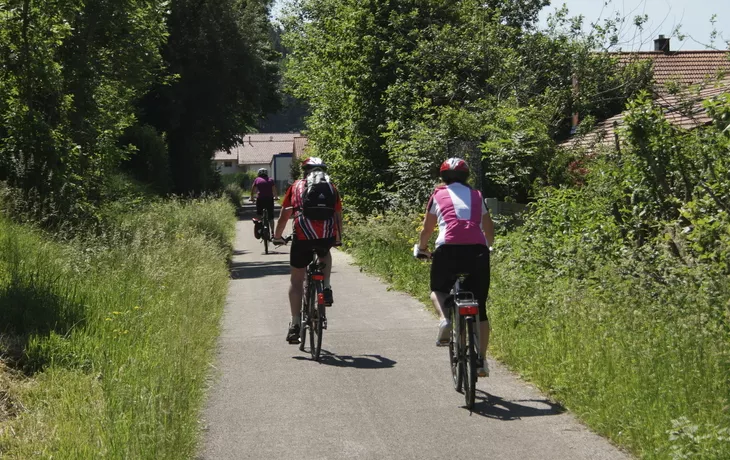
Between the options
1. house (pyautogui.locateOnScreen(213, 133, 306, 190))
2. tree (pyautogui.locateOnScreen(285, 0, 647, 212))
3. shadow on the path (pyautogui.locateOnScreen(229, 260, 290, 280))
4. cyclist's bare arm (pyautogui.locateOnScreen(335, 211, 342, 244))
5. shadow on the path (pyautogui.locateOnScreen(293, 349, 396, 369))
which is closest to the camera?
shadow on the path (pyautogui.locateOnScreen(293, 349, 396, 369))

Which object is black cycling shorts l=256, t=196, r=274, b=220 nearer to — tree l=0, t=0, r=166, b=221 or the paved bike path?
tree l=0, t=0, r=166, b=221

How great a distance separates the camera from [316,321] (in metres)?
9.45

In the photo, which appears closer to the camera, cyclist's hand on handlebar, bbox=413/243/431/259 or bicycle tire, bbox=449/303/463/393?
bicycle tire, bbox=449/303/463/393

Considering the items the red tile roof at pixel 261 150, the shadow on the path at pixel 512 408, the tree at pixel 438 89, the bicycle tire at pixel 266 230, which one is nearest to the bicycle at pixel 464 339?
the shadow on the path at pixel 512 408

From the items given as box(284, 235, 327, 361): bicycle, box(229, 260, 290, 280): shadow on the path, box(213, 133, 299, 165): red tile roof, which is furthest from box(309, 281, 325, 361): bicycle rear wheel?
box(213, 133, 299, 165): red tile roof

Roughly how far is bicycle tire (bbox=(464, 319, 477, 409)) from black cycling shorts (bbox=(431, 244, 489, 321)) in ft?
1.33

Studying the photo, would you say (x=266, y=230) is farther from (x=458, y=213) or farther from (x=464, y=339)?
(x=464, y=339)

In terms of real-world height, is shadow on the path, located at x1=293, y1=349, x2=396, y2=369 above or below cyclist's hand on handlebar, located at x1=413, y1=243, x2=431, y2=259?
below

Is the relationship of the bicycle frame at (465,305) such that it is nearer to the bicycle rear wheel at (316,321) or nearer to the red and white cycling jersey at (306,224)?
the bicycle rear wheel at (316,321)

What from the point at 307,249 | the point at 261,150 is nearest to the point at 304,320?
the point at 307,249

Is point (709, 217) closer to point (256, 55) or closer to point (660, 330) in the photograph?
point (660, 330)

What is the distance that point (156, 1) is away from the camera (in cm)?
2025

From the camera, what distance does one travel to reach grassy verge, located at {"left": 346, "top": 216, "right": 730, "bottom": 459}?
5.89m

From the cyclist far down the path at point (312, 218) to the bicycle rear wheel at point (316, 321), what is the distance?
0.09 metres
